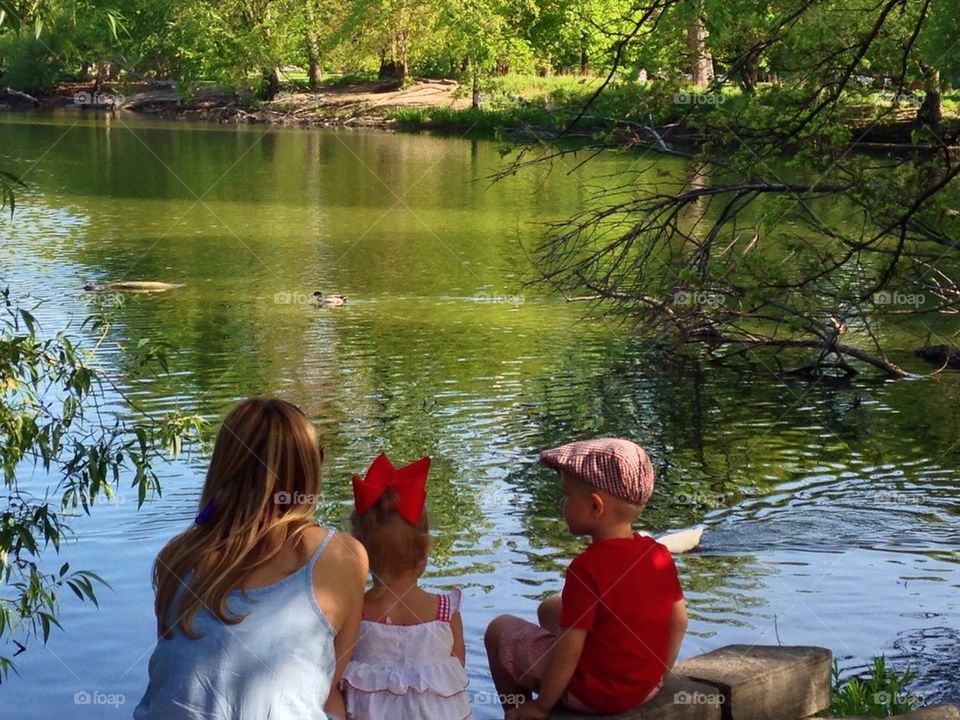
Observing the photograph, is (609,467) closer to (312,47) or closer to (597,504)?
(597,504)

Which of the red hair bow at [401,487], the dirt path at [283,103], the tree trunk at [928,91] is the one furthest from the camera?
the dirt path at [283,103]

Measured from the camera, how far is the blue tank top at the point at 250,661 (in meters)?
3.02

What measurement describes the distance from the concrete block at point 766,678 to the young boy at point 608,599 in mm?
185

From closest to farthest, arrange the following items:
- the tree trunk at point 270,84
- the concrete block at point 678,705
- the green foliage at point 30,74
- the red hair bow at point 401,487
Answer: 1. the red hair bow at point 401,487
2. the concrete block at point 678,705
3. the tree trunk at point 270,84
4. the green foliage at point 30,74

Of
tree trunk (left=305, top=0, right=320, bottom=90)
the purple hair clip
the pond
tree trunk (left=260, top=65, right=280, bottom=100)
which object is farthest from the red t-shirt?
tree trunk (left=260, top=65, right=280, bottom=100)

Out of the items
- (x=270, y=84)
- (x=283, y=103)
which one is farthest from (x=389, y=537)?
(x=270, y=84)

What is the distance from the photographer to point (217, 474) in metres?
3.07

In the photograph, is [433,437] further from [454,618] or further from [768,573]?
[454,618]

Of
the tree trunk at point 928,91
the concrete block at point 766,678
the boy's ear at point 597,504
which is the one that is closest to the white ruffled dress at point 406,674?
the boy's ear at point 597,504

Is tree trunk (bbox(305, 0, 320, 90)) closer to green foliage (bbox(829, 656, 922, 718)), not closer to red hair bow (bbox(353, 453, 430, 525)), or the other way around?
green foliage (bbox(829, 656, 922, 718))

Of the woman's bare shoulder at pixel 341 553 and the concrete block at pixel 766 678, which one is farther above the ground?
the woman's bare shoulder at pixel 341 553

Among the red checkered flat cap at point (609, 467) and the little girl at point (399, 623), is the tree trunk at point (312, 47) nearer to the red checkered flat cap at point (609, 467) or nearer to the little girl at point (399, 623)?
the red checkered flat cap at point (609, 467)

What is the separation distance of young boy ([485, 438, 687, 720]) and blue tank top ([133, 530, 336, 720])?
0.70m

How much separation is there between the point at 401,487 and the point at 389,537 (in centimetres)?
14
